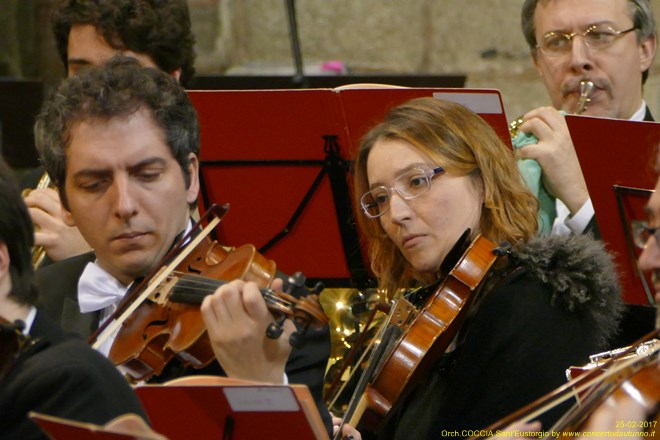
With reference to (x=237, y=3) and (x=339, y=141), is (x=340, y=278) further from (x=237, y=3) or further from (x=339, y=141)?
(x=237, y=3)

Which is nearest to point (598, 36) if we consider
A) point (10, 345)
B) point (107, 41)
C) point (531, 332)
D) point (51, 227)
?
point (531, 332)

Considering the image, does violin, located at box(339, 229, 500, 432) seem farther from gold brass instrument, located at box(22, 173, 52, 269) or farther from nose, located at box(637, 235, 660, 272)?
gold brass instrument, located at box(22, 173, 52, 269)

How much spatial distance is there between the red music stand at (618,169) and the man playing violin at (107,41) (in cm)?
141

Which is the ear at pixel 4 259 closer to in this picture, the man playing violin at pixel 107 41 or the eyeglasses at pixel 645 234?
the eyeglasses at pixel 645 234

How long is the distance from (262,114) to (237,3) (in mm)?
2504

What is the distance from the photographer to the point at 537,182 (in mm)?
3551

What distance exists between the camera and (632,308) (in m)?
3.28

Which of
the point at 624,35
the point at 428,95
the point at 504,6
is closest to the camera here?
the point at 428,95

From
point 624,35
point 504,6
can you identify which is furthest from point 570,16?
point 504,6

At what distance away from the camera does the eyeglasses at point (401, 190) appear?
2.93 m

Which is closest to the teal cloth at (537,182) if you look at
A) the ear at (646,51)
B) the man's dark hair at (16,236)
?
the ear at (646,51)

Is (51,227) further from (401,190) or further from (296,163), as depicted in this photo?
(401,190)

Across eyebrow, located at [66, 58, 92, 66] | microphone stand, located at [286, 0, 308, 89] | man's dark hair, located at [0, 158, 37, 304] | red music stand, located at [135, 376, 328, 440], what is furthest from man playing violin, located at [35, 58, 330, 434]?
microphone stand, located at [286, 0, 308, 89]

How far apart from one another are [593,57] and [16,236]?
6.94ft
